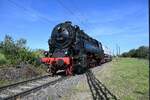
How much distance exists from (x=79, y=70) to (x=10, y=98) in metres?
11.9

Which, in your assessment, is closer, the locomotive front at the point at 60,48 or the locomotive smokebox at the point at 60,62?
the locomotive smokebox at the point at 60,62

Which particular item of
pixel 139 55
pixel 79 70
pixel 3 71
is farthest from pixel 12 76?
pixel 139 55

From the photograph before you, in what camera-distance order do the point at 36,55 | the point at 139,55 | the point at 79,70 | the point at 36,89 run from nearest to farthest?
the point at 36,89 < the point at 79,70 < the point at 36,55 < the point at 139,55

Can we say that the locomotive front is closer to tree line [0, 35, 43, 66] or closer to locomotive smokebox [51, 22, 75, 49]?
locomotive smokebox [51, 22, 75, 49]

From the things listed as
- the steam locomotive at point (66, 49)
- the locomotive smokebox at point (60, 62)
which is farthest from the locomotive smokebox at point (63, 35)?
the locomotive smokebox at point (60, 62)

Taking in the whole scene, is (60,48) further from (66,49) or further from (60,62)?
(60,62)

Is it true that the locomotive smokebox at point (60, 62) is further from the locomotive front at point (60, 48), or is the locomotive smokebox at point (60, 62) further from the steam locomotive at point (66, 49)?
the steam locomotive at point (66, 49)

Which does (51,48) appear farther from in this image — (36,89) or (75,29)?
(36,89)

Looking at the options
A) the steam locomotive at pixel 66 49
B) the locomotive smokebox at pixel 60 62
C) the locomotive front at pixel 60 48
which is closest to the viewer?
the locomotive smokebox at pixel 60 62

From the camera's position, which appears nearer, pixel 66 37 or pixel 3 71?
pixel 3 71

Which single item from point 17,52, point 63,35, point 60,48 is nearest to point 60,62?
point 60,48

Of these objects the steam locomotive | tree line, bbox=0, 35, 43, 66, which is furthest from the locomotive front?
tree line, bbox=0, 35, 43, 66

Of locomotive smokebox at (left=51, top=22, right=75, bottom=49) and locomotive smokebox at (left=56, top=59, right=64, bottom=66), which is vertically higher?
locomotive smokebox at (left=51, top=22, right=75, bottom=49)

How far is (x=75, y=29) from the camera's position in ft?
72.3
